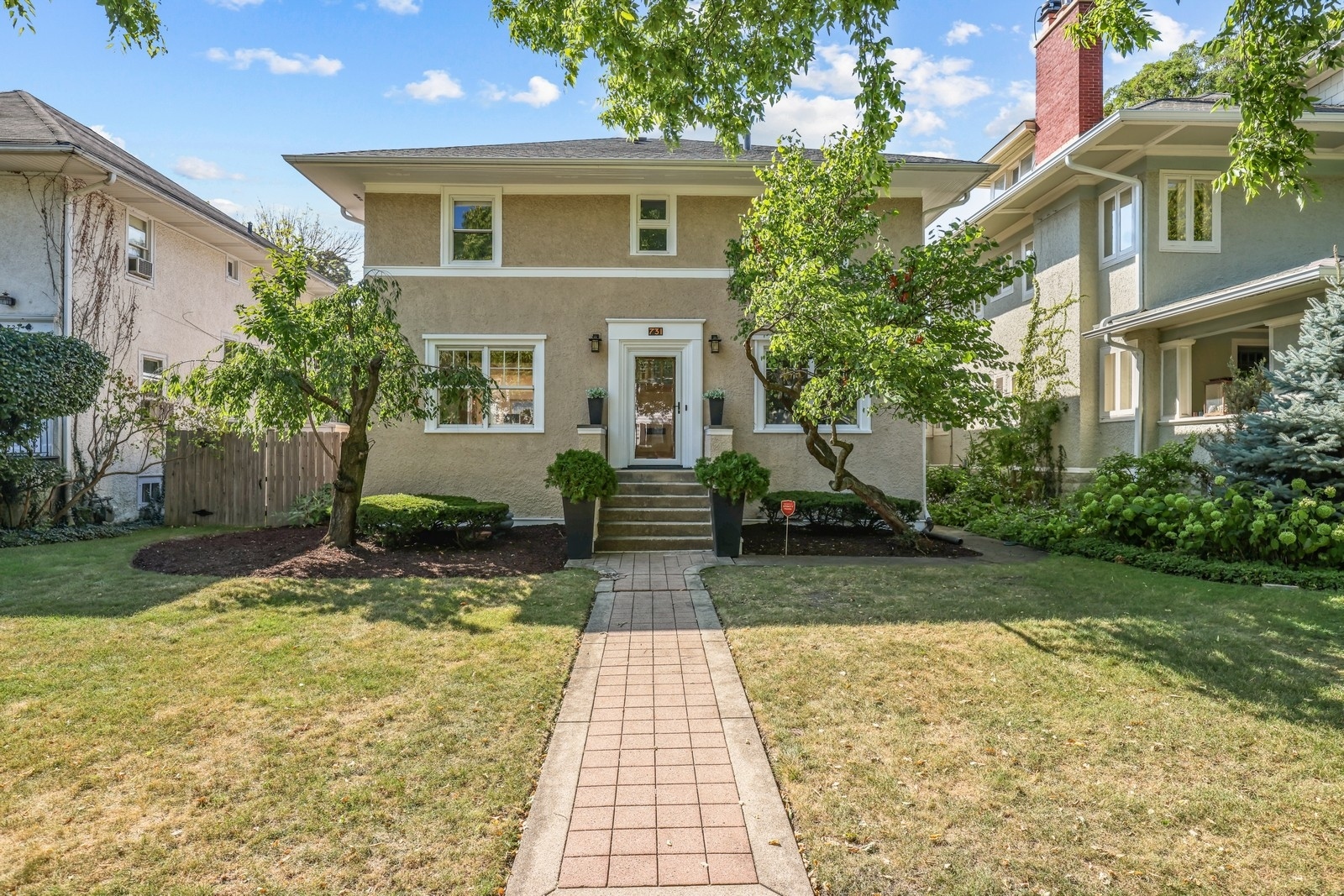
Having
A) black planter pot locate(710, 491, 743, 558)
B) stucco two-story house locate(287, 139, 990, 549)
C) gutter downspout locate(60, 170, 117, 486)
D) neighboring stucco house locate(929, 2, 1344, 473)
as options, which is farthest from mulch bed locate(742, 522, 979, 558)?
gutter downspout locate(60, 170, 117, 486)

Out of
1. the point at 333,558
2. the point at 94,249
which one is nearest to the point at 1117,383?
the point at 333,558

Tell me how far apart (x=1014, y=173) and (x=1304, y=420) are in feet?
41.1

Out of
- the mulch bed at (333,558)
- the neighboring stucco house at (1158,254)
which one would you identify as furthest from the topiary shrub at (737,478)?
the neighboring stucco house at (1158,254)

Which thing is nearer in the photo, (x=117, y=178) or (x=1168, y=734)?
(x=1168, y=734)

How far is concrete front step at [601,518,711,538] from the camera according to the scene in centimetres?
988

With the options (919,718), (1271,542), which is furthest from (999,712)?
(1271,542)

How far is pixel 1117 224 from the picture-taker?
1263cm

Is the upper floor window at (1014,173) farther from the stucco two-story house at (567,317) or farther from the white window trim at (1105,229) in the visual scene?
the stucco two-story house at (567,317)

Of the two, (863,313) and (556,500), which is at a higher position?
(863,313)

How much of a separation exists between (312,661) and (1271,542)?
893 cm

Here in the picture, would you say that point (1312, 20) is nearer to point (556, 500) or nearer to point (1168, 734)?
point (1168, 734)

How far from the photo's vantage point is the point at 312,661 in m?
4.93

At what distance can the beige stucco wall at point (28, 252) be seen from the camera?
1145 cm

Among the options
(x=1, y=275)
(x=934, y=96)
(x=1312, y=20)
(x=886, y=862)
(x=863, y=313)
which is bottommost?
(x=886, y=862)
